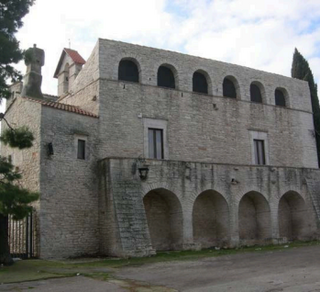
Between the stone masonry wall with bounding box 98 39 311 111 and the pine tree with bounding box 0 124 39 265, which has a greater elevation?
the stone masonry wall with bounding box 98 39 311 111

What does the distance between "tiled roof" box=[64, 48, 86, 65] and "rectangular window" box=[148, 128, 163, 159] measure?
9.75 metres

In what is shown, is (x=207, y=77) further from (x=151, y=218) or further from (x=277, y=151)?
(x=151, y=218)

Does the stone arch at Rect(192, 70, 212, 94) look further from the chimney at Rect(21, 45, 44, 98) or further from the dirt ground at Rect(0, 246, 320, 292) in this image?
the dirt ground at Rect(0, 246, 320, 292)

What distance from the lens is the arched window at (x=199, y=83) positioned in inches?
983

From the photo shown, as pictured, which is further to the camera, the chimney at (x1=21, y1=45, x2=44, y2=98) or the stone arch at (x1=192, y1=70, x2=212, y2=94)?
the stone arch at (x1=192, y1=70, x2=212, y2=94)

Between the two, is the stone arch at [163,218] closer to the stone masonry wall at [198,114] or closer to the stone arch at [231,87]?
the stone masonry wall at [198,114]

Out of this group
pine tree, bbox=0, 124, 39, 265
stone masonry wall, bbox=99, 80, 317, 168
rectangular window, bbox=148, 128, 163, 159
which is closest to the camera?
pine tree, bbox=0, 124, 39, 265

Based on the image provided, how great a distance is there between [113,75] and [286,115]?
11.5 metres

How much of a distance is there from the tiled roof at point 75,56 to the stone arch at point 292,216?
15.4 m

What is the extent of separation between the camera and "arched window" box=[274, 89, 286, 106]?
28.0m

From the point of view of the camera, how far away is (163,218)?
21.4 meters

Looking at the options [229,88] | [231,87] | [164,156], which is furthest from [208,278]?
[231,87]

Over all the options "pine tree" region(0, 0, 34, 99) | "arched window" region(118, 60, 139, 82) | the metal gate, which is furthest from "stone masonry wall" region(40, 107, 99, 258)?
"pine tree" region(0, 0, 34, 99)

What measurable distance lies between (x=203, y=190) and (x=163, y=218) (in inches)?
90.3
